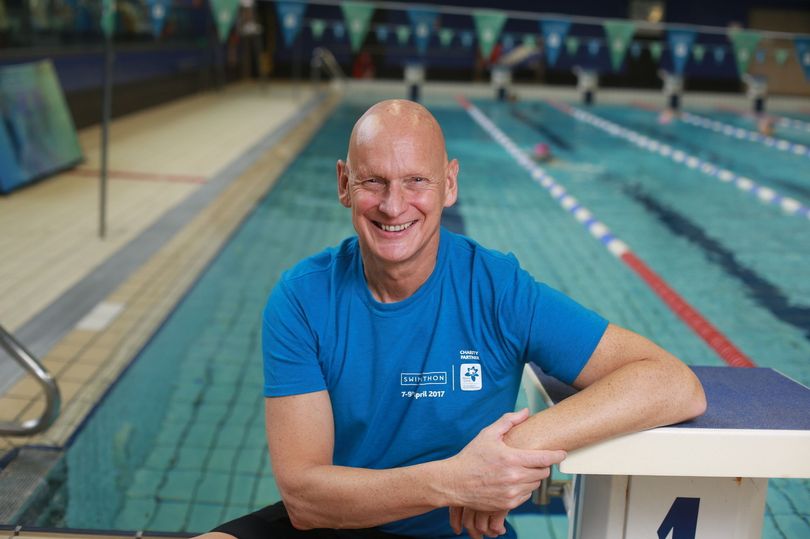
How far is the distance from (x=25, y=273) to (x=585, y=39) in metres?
17.1

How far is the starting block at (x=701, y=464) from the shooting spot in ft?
3.84

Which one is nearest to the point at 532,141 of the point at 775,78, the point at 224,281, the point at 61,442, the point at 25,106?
the point at 25,106

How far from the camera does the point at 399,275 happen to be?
137cm

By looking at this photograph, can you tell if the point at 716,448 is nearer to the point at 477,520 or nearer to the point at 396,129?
the point at 477,520

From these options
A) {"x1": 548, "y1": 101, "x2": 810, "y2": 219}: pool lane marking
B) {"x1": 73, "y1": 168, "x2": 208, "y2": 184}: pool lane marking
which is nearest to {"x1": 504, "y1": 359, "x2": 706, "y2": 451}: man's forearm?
{"x1": 548, "y1": 101, "x2": 810, "y2": 219}: pool lane marking

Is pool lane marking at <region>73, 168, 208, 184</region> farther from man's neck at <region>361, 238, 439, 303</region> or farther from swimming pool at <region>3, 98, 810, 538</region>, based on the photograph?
man's neck at <region>361, 238, 439, 303</region>

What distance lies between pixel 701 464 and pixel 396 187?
0.61 metres

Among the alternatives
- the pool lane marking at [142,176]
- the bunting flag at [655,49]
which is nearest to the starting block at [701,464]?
the pool lane marking at [142,176]

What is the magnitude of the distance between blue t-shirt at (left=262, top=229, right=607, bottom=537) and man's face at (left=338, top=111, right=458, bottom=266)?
93 mm

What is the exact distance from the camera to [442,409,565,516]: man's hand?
1197 millimetres

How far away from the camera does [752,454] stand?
1.17 metres

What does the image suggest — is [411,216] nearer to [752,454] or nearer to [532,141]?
[752,454]

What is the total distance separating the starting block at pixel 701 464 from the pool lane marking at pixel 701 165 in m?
5.52

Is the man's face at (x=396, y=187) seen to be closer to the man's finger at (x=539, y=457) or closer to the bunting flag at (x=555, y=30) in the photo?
the man's finger at (x=539, y=457)
